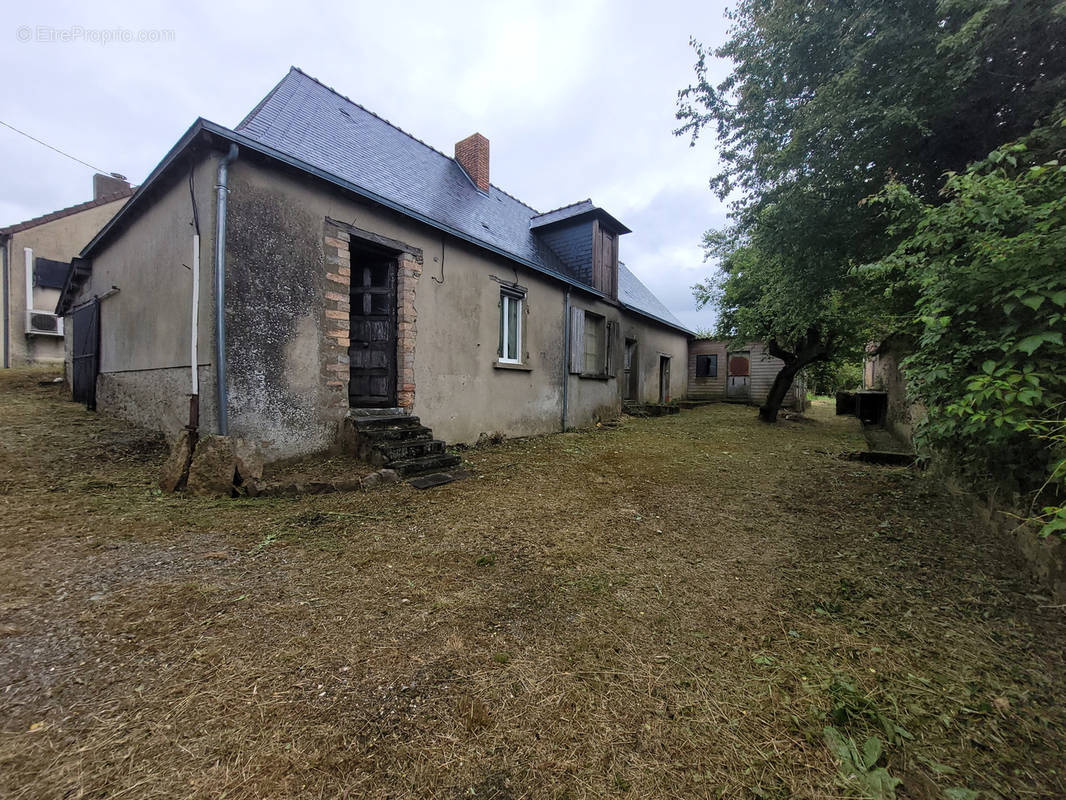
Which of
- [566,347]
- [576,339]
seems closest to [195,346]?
[566,347]

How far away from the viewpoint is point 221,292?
12.5 ft

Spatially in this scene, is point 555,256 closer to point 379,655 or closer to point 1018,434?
point 1018,434

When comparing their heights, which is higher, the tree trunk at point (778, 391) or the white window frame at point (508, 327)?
the white window frame at point (508, 327)

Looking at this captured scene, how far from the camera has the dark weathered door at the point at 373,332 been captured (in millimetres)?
5473

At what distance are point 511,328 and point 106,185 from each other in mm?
15347

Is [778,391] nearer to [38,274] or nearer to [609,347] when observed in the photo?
[609,347]

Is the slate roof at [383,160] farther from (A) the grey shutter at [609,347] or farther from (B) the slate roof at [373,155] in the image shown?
(A) the grey shutter at [609,347]

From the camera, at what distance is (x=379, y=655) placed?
5.39ft

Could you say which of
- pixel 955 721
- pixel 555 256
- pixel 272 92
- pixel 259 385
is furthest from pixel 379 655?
pixel 555 256

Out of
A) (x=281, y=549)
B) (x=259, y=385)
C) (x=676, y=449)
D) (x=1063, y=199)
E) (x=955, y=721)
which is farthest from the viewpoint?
(x=676, y=449)

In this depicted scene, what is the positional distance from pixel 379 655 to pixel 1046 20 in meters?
5.96

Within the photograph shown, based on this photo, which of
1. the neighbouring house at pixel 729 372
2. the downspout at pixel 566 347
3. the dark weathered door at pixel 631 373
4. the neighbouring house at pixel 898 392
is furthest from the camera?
the neighbouring house at pixel 729 372

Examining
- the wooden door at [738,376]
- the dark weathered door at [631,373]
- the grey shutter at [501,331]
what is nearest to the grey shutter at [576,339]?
the grey shutter at [501,331]

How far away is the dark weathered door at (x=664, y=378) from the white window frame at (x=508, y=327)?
8.04 m
